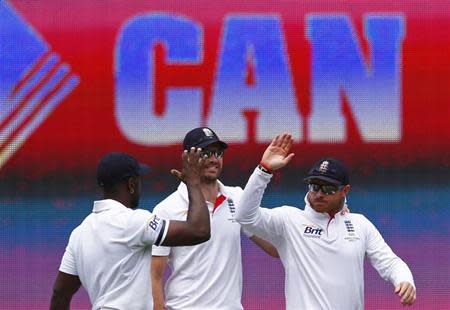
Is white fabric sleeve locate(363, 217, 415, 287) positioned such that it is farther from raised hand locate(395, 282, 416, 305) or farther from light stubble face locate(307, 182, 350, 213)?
light stubble face locate(307, 182, 350, 213)

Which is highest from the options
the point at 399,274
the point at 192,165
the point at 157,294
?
the point at 192,165

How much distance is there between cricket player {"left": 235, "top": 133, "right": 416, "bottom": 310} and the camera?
506 centimetres

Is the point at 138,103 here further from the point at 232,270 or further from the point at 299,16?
the point at 232,270

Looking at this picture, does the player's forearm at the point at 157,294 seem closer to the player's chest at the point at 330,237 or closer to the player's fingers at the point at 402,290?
the player's chest at the point at 330,237

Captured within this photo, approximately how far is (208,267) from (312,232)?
1.72 feet

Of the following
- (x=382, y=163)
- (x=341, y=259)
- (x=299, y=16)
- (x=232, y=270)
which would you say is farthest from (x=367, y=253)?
(x=299, y=16)

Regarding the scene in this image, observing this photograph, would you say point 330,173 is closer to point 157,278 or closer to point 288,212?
point 288,212

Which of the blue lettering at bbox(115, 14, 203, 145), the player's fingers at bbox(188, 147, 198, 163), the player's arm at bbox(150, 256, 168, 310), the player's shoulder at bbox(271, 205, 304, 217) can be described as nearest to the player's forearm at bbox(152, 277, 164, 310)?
the player's arm at bbox(150, 256, 168, 310)

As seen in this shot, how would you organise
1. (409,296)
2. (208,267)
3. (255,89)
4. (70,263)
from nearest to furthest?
(70,263) < (409,296) < (208,267) < (255,89)

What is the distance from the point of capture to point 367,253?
210 inches

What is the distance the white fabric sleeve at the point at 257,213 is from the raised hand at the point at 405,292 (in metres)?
0.60

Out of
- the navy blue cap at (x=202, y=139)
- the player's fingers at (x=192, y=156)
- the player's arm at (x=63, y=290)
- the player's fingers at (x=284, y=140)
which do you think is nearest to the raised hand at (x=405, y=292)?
the player's fingers at (x=284, y=140)

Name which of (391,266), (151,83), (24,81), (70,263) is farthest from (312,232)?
(24,81)

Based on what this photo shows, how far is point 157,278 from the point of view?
5.51 meters
